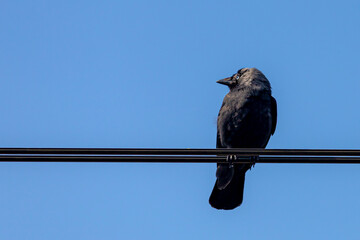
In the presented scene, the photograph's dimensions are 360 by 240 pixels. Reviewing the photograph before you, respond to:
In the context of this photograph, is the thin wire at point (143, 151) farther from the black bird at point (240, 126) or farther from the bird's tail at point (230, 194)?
the bird's tail at point (230, 194)

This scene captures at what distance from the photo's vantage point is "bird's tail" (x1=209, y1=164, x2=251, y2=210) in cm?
757

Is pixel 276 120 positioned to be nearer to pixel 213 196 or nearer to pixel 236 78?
pixel 236 78

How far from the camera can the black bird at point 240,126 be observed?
738 centimetres

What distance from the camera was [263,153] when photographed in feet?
12.4

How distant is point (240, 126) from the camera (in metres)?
7.37

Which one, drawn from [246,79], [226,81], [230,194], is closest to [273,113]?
[246,79]

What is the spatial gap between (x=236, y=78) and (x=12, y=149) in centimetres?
504

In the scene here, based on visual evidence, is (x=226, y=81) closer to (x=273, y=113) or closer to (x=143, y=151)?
(x=273, y=113)

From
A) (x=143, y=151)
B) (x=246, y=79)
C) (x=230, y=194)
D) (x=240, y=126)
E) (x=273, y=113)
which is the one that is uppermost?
(x=246, y=79)

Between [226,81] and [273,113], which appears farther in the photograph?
[226,81]

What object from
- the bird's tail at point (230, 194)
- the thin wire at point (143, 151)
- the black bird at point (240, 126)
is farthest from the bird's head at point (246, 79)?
the thin wire at point (143, 151)

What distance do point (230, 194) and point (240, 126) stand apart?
0.97m

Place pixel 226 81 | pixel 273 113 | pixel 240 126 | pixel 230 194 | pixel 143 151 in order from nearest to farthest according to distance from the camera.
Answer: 1. pixel 143 151
2. pixel 240 126
3. pixel 230 194
4. pixel 273 113
5. pixel 226 81

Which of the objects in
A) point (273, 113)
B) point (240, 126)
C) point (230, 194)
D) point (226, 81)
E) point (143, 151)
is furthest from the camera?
point (226, 81)
